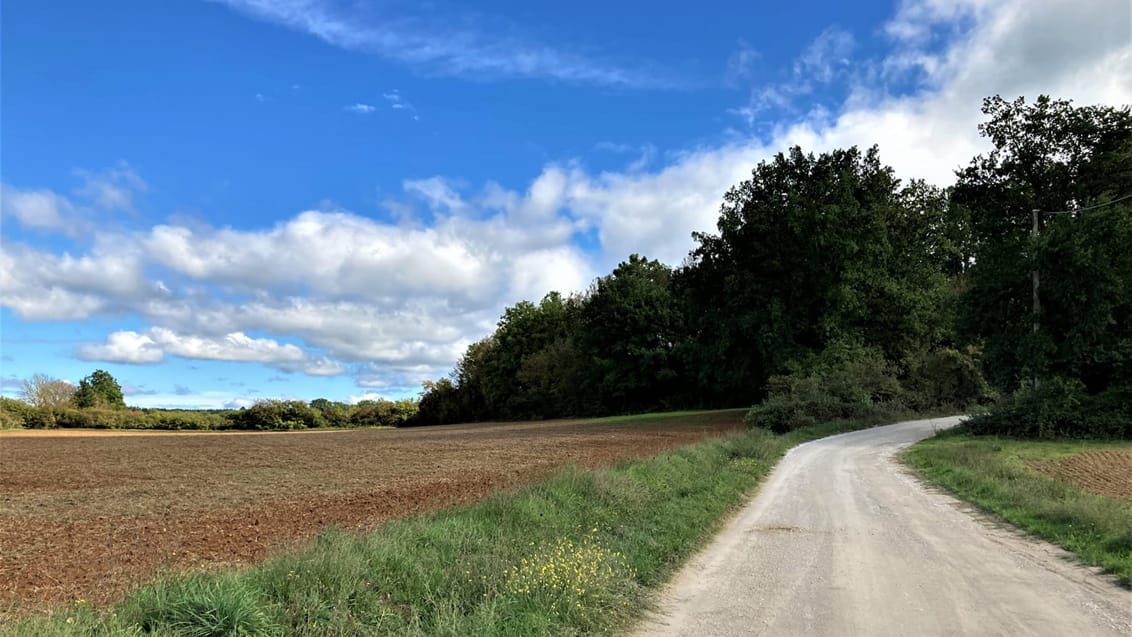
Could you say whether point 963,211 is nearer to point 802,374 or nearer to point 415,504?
point 802,374

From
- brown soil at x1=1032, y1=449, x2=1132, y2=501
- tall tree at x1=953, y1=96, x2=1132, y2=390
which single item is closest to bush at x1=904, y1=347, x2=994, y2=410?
tall tree at x1=953, y1=96, x2=1132, y2=390

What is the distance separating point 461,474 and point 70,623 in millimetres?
17129

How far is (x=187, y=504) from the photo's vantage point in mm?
16641

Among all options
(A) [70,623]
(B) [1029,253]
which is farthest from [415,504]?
(B) [1029,253]

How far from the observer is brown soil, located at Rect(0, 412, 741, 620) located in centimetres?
912

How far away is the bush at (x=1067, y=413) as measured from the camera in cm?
2584

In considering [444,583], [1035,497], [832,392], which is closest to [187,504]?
[444,583]

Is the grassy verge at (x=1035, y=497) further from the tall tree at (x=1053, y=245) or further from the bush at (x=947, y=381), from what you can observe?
the bush at (x=947, y=381)

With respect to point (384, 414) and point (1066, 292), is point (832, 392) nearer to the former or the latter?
point (1066, 292)

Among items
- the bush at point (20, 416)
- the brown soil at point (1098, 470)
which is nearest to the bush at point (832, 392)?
the brown soil at point (1098, 470)

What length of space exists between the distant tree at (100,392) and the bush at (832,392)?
89.4 metres

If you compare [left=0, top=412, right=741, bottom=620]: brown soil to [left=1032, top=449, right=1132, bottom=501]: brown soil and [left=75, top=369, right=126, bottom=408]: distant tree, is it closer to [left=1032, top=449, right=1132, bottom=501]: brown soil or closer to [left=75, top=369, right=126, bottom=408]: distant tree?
[left=1032, top=449, right=1132, bottom=501]: brown soil

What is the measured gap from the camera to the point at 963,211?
39.2 metres

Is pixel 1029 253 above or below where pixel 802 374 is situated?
above
